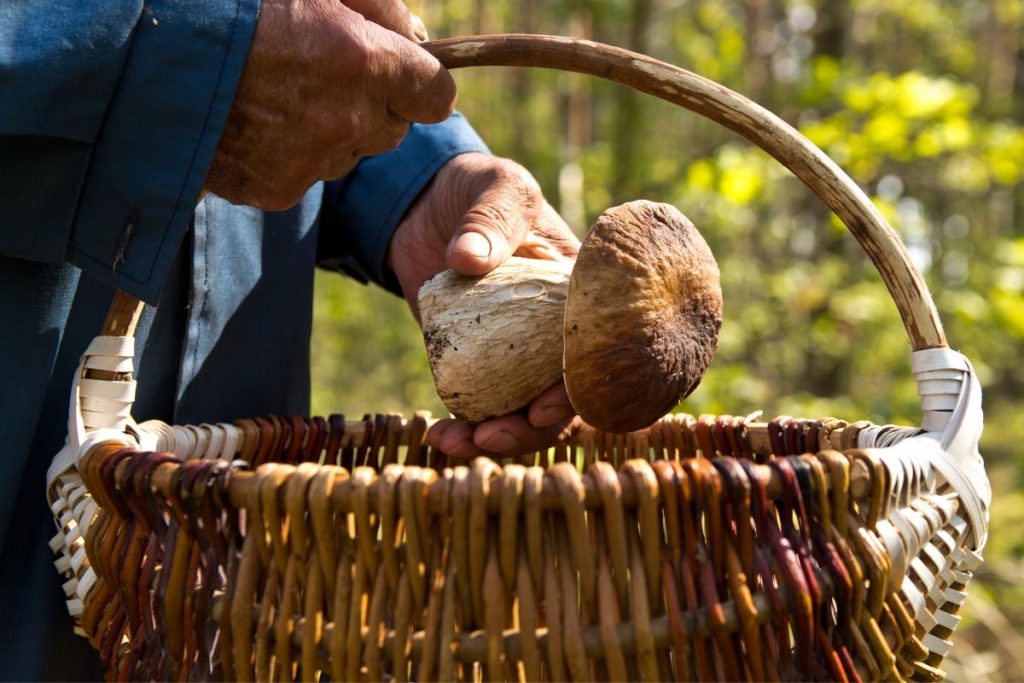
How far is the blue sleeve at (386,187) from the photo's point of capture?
1.21m

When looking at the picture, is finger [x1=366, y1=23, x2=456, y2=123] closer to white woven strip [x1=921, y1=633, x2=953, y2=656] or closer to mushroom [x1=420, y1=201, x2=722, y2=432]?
mushroom [x1=420, y1=201, x2=722, y2=432]

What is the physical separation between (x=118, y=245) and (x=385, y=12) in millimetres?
334

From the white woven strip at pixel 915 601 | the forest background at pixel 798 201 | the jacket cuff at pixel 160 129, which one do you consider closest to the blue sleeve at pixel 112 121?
the jacket cuff at pixel 160 129

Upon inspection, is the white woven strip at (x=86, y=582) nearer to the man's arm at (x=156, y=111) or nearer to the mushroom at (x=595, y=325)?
the man's arm at (x=156, y=111)

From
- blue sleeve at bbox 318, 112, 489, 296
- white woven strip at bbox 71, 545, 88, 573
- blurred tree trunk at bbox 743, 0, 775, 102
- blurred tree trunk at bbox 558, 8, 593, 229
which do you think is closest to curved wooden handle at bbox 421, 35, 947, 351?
blue sleeve at bbox 318, 112, 489, 296

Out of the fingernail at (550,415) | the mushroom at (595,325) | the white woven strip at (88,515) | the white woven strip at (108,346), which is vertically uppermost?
the mushroom at (595,325)

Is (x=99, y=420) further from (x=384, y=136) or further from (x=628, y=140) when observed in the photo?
(x=628, y=140)

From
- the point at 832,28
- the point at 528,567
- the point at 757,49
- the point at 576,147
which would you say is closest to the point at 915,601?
the point at 528,567

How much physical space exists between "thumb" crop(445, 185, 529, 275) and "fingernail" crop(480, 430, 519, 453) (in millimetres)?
189

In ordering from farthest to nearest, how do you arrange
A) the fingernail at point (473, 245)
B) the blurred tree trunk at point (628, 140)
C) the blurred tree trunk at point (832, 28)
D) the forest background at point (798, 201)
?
the blurred tree trunk at point (832, 28) < the blurred tree trunk at point (628, 140) < the forest background at point (798, 201) < the fingernail at point (473, 245)

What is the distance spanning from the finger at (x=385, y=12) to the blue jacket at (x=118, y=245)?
149mm

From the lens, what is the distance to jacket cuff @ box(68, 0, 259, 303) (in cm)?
67

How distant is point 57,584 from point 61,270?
1.12 ft

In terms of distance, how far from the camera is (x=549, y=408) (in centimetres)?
96
